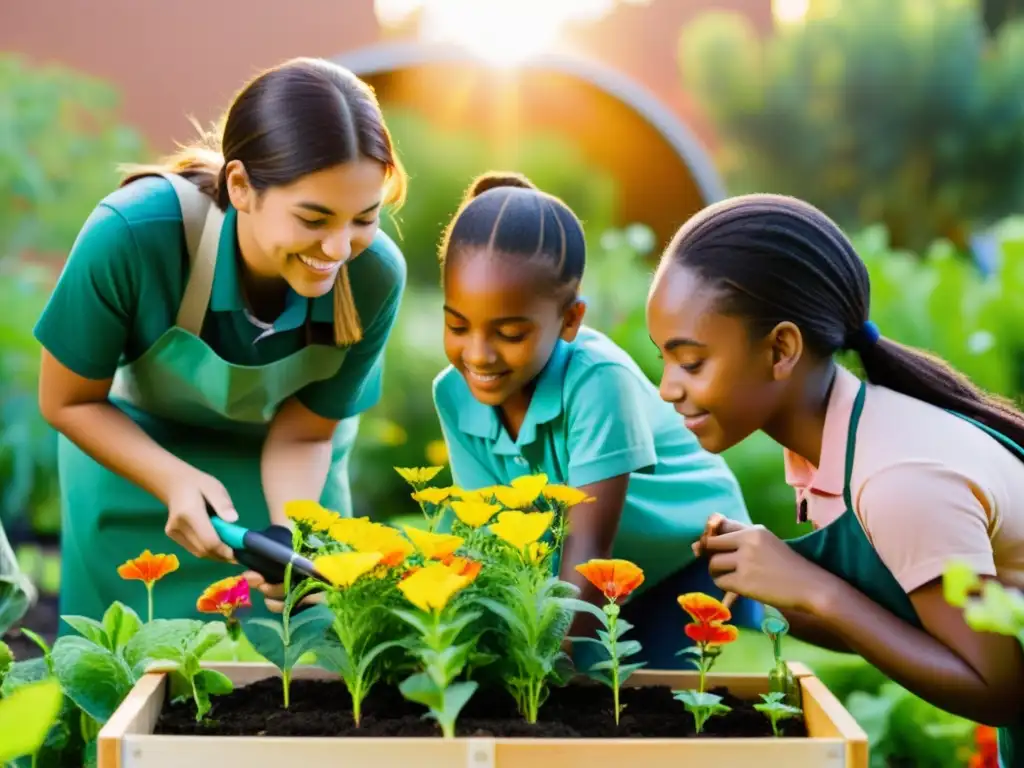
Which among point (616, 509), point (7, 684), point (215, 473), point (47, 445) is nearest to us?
point (7, 684)

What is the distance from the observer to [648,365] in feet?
9.71

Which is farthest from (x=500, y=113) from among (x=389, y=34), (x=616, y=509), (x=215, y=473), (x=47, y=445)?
(x=616, y=509)

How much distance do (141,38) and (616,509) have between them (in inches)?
196

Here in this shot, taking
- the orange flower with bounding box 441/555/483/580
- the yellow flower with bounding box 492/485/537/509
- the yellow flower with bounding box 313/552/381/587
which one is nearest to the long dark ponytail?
the yellow flower with bounding box 492/485/537/509

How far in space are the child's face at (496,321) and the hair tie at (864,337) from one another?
1.40ft

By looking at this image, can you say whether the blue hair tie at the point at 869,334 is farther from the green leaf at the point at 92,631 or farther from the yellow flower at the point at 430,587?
the green leaf at the point at 92,631

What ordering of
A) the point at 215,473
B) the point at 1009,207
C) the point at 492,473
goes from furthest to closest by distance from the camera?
the point at 1009,207, the point at 215,473, the point at 492,473

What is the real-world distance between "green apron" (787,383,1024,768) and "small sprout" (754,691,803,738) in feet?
0.56

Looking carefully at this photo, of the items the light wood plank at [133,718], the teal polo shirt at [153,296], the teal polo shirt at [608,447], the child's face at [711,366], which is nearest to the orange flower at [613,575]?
the child's face at [711,366]

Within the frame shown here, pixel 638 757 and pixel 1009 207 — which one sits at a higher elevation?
pixel 1009 207

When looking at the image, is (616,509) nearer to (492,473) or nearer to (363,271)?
(492,473)

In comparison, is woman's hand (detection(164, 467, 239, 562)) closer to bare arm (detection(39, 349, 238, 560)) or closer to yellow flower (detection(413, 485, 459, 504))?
bare arm (detection(39, 349, 238, 560))

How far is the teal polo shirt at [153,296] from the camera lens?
1.88m

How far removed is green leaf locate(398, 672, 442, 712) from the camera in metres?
1.14
